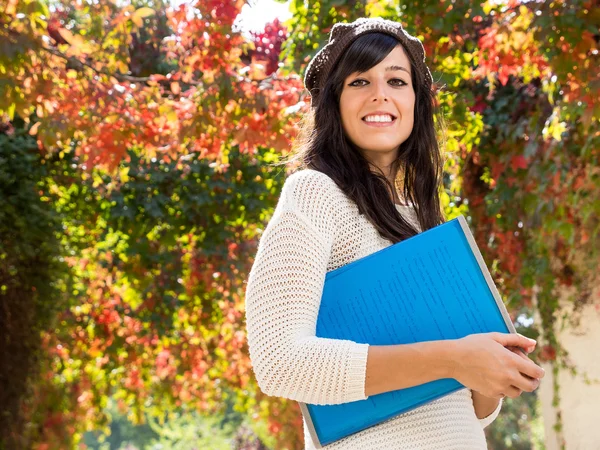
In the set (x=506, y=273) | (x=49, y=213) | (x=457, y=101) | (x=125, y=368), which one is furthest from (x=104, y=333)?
(x=457, y=101)

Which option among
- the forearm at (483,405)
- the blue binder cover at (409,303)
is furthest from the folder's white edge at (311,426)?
the forearm at (483,405)

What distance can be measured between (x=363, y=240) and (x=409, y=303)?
0.16 metres

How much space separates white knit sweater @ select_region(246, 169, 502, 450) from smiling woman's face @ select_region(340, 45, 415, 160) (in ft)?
0.50

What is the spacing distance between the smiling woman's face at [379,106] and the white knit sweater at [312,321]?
154 millimetres

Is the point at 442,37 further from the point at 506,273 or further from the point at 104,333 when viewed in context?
the point at 104,333

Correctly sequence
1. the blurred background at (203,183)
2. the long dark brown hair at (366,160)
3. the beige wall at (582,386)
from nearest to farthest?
the long dark brown hair at (366,160) < the blurred background at (203,183) < the beige wall at (582,386)

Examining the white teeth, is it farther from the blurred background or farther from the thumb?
the blurred background

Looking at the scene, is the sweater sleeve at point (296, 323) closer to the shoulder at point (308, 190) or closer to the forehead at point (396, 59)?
the shoulder at point (308, 190)

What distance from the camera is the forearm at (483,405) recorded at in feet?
5.14

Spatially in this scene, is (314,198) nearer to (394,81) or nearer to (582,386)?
(394,81)

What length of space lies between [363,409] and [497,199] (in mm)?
Answer: 5222

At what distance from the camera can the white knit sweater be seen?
1.28 m

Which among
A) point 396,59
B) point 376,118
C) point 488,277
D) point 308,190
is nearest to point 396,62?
point 396,59

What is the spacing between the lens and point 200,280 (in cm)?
813
